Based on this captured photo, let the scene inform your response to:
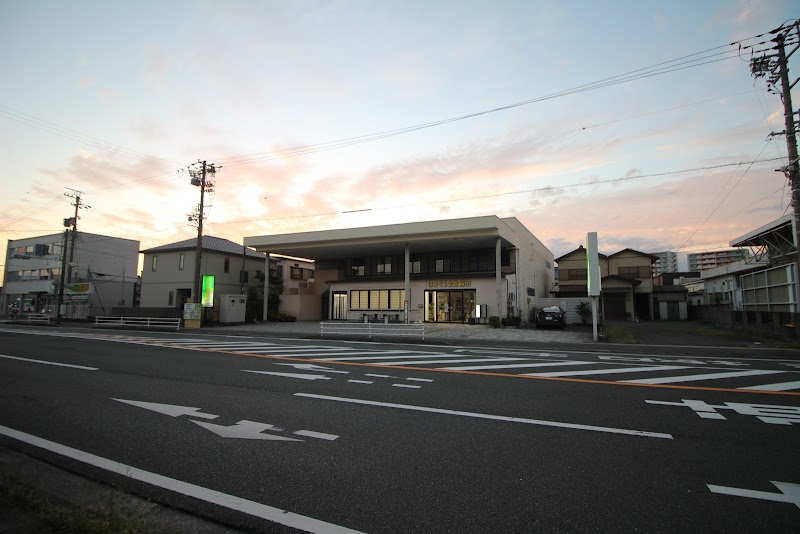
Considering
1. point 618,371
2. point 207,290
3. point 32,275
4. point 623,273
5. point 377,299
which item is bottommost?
point 618,371

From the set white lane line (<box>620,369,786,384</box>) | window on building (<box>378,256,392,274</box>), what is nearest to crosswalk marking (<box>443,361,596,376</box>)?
white lane line (<box>620,369,786,384</box>)

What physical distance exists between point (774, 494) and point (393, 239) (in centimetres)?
2522

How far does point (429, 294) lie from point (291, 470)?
28127 millimetres

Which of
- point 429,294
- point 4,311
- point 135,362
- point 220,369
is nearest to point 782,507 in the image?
point 220,369

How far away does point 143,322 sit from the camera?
30.0 m

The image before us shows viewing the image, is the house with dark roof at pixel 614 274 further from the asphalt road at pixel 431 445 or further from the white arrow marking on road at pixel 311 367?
the white arrow marking on road at pixel 311 367

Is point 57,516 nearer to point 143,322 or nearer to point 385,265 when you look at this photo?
point 385,265

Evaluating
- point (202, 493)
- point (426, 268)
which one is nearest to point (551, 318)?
point (426, 268)

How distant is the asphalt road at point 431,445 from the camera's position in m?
3.01

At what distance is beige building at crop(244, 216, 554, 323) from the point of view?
1069 inches

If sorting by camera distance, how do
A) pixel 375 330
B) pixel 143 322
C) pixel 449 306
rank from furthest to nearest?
1. pixel 449 306
2. pixel 143 322
3. pixel 375 330

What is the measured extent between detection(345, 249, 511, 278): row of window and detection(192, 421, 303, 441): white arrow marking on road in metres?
26.4

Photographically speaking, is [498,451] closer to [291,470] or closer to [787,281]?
[291,470]

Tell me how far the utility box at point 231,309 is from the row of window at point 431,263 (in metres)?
9.49
